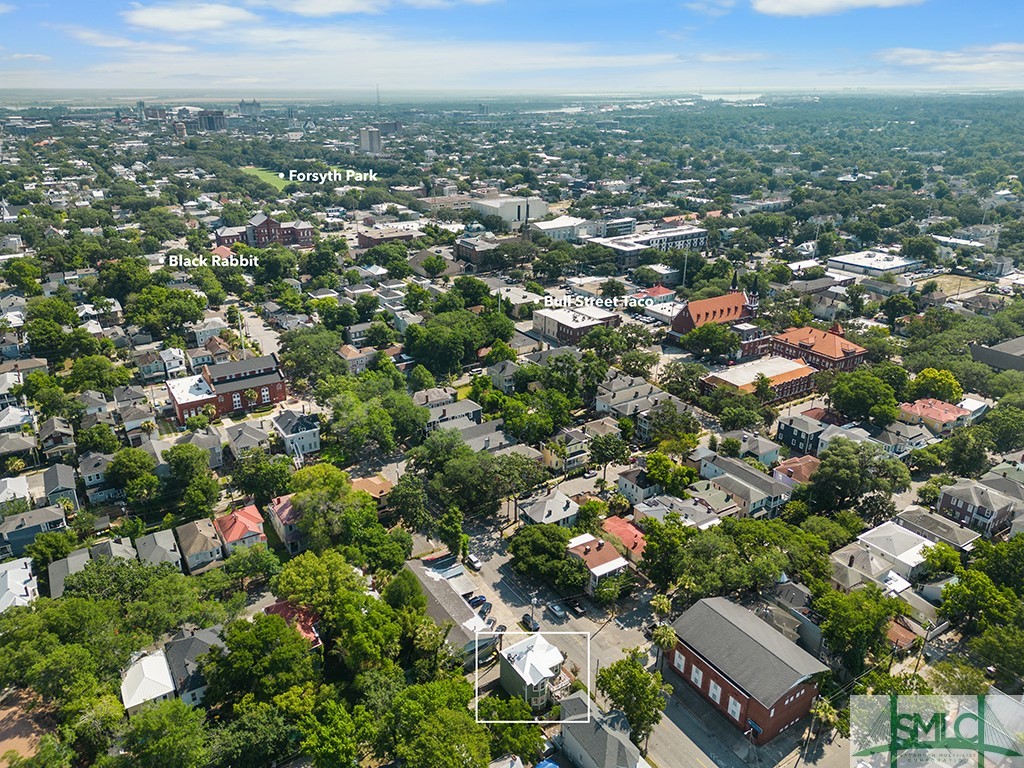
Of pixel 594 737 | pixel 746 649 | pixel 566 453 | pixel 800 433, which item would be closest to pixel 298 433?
pixel 566 453

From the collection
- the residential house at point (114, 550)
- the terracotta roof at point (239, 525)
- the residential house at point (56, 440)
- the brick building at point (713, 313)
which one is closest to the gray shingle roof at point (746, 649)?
the terracotta roof at point (239, 525)

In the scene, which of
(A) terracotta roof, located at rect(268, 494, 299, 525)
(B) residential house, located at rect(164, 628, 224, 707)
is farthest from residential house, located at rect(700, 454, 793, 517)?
(B) residential house, located at rect(164, 628, 224, 707)

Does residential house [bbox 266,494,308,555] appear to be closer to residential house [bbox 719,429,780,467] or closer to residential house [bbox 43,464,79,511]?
residential house [bbox 43,464,79,511]

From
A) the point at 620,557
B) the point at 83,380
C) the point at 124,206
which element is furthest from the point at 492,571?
the point at 124,206

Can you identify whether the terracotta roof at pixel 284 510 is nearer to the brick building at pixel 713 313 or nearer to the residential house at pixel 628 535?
the residential house at pixel 628 535

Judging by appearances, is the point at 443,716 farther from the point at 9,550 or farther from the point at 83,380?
the point at 83,380
